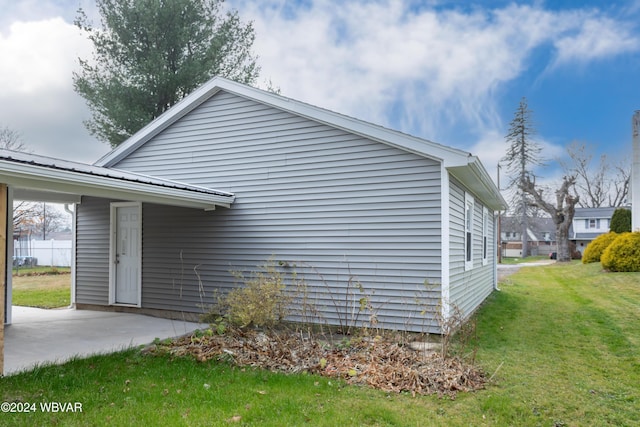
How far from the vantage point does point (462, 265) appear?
7523 mm

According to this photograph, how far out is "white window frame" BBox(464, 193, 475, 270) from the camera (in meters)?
8.02

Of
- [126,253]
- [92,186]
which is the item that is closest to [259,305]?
[92,186]

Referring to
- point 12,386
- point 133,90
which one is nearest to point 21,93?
point 133,90

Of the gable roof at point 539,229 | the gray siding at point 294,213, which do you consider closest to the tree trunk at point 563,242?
the gray siding at point 294,213

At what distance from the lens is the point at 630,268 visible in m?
14.8

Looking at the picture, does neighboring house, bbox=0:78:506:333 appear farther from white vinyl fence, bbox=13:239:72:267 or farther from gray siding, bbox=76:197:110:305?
white vinyl fence, bbox=13:239:72:267

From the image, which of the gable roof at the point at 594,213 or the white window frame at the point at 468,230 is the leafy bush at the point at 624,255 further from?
the gable roof at the point at 594,213

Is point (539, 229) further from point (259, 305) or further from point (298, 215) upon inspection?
point (259, 305)

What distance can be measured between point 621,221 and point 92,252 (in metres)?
23.6

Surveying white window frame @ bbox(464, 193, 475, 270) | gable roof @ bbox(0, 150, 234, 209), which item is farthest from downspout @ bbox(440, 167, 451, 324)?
gable roof @ bbox(0, 150, 234, 209)

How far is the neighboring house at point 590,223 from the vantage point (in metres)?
36.3

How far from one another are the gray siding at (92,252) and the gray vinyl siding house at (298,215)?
0.03 m

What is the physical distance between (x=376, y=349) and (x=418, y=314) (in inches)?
51.0

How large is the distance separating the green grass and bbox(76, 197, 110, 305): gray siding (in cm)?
138
